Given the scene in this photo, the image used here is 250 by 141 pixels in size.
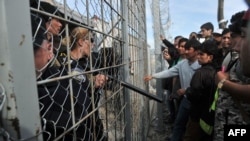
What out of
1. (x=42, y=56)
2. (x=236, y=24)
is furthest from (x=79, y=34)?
(x=236, y=24)

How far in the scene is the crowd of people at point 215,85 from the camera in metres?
2.08

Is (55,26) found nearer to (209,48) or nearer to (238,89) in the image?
(238,89)

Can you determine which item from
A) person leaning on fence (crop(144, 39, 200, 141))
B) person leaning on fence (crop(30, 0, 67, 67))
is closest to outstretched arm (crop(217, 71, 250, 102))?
person leaning on fence (crop(30, 0, 67, 67))

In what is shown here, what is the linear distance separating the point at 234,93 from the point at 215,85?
0.88 metres

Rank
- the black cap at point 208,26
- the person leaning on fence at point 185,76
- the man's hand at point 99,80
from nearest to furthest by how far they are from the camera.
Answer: the man's hand at point 99,80, the person leaning on fence at point 185,76, the black cap at point 208,26

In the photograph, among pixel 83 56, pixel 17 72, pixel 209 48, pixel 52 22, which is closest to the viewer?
pixel 17 72

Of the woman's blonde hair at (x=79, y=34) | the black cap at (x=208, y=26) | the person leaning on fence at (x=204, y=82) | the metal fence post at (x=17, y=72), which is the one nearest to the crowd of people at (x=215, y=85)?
the person leaning on fence at (x=204, y=82)

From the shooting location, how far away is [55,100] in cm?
145

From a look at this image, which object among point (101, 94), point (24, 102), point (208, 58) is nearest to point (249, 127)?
point (101, 94)

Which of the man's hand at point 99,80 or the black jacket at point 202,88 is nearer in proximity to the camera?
the man's hand at point 99,80

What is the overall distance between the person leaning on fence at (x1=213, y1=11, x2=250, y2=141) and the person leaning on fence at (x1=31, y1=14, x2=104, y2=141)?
3.37 feet

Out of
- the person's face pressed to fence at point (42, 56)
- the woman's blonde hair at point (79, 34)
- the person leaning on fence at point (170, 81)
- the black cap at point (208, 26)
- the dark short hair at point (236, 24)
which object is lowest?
the person leaning on fence at point (170, 81)

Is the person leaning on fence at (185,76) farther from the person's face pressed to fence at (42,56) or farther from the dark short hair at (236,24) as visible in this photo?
the person's face pressed to fence at (42,56)

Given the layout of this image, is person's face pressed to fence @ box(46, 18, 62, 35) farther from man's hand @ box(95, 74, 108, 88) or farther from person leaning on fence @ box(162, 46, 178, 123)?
person leaning on fence @ box(162, 46, 178, 123)
